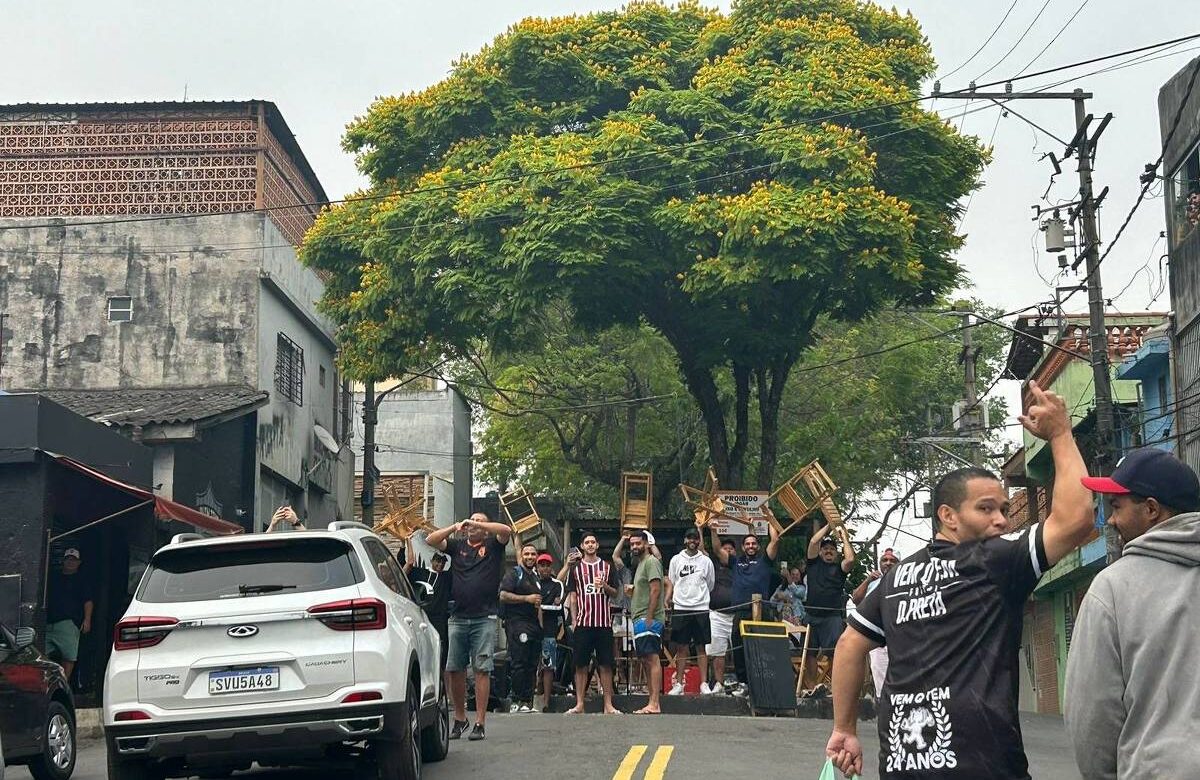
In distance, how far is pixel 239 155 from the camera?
3083cm

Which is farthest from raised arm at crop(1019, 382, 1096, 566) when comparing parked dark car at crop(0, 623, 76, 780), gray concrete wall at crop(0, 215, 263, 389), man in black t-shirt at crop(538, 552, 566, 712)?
gray concrete wall at crop(0, 215, 263, 389)

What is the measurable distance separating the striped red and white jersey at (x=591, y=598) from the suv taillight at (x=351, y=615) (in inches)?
237

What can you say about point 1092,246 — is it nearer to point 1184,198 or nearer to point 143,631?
point 1184,198

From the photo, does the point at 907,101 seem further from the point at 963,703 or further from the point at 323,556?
the point at 963,703

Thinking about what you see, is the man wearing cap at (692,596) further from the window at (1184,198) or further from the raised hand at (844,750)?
the raised hand at (844,750)

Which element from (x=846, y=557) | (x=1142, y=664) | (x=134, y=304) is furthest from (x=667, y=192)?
(x=1142, y=664)

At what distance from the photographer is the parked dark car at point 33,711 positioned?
36.8 ft

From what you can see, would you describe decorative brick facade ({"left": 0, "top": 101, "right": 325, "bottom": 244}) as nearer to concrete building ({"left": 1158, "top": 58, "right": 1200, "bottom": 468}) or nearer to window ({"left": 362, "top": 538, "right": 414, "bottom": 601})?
concrete building ({"left": 1158, "top": 58, "right": 1200, "bottom": 468})

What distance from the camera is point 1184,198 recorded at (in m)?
25.0

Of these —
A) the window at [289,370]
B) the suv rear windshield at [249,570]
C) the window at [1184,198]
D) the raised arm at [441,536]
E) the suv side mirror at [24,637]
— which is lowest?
the suv side mirror at [24,637]

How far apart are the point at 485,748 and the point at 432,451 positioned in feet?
129

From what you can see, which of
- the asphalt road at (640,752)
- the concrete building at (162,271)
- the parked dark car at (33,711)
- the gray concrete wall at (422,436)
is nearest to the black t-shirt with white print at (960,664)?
the asphalt road at (640,752)

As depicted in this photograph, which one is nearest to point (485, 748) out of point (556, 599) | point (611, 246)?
point (556, 599)

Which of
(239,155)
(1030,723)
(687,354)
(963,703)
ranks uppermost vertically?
(239,155)
